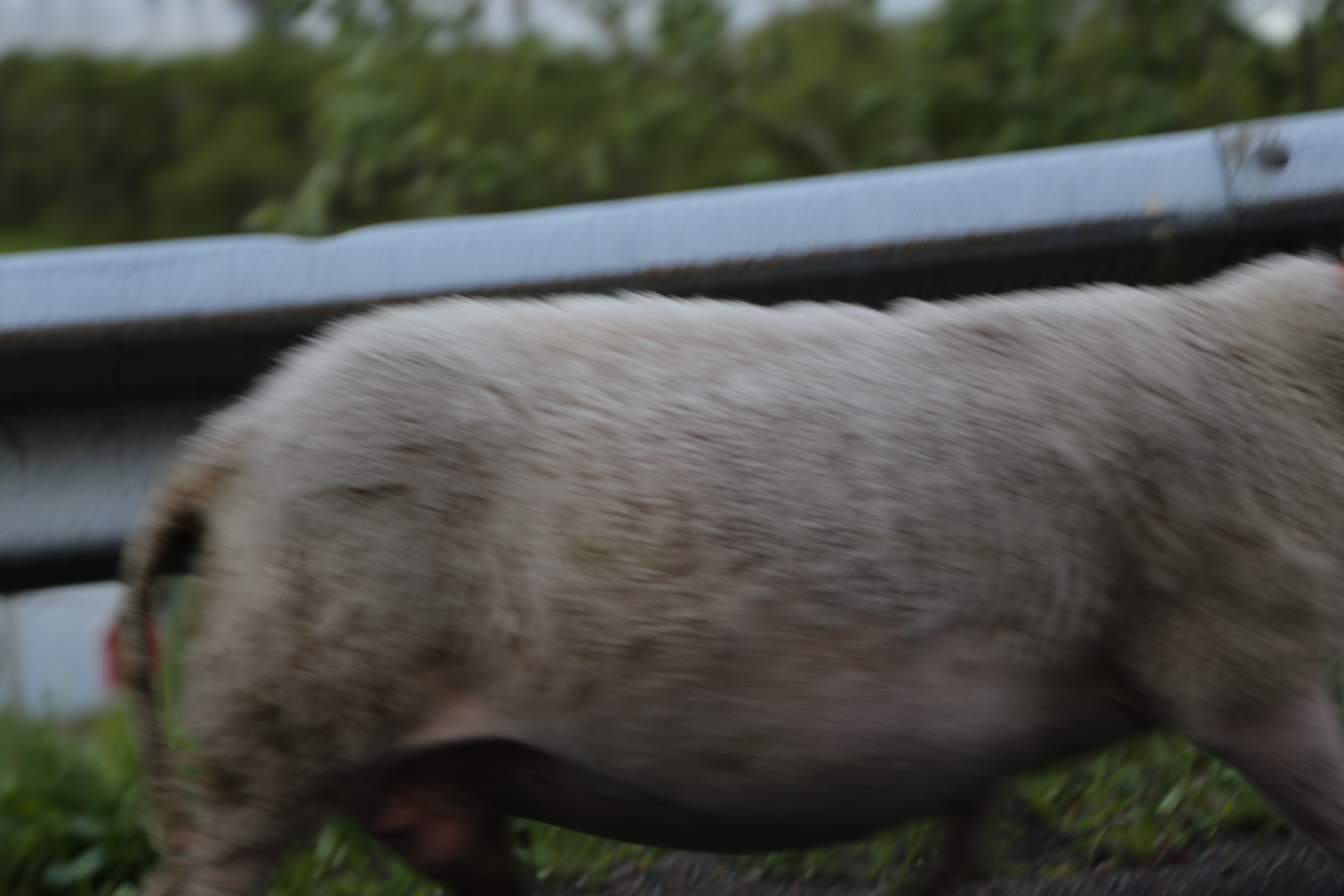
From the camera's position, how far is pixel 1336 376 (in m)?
1.80

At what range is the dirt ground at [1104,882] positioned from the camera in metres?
2.13

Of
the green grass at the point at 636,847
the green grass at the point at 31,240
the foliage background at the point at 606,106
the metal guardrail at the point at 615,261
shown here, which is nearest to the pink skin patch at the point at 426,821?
the green grass at the point at 636,847

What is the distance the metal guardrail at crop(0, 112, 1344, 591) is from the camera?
2.15 meters

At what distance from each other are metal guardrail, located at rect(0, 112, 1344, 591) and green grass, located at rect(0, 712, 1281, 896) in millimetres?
494

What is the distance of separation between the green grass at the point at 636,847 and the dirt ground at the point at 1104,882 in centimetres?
3

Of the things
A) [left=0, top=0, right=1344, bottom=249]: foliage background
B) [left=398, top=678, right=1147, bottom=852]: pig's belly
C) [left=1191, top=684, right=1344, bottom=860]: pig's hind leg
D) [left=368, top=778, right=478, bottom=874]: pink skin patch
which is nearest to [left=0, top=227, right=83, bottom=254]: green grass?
[left=0, top=0, right=1344, bottom=249]: foliage background

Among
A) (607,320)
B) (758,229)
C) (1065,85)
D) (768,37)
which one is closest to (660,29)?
(768,37)

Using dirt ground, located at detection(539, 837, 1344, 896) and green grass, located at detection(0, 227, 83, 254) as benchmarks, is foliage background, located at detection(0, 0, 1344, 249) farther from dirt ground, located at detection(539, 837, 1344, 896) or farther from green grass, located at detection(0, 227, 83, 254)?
dirt ground, located at detection(539, 837, 1344, 896)

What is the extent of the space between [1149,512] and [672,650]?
2.06 ft

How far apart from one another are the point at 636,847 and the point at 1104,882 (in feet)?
2.72

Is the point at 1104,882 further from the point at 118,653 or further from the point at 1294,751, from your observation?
the point at 118,653

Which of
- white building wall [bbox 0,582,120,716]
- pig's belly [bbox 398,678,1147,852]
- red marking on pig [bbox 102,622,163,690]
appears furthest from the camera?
white building wall [bbox 0,582,120,716]

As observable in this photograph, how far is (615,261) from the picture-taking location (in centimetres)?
223

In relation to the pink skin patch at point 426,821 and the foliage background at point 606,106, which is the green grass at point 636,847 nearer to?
the pink skin patch at point 426,821
